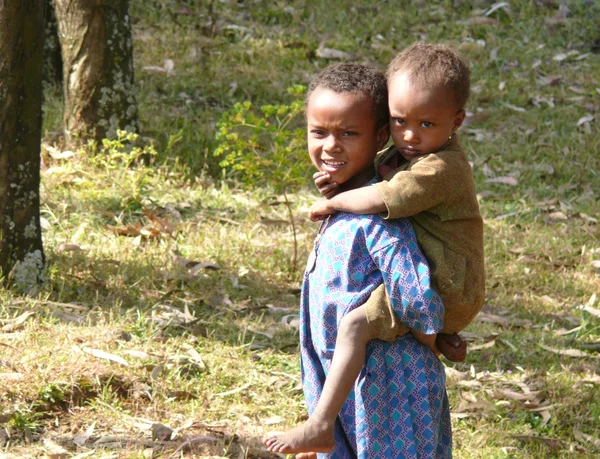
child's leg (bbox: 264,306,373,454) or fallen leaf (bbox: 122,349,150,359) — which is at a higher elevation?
child's leg (bbox: 264,306,373,454)

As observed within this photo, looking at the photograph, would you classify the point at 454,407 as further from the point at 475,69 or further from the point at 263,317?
the point at 475,69

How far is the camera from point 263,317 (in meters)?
5.04

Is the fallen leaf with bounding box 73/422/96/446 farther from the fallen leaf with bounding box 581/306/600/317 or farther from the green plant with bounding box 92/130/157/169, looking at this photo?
the fallen leaf with bounding box 581/306/600/317

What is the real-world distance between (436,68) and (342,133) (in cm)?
33

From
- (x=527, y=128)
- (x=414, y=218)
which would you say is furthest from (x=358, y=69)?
(x=527, y=128)

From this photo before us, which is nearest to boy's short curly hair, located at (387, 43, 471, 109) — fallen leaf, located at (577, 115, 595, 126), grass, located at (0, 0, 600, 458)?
grass, located at (0, 0, 600, 458)

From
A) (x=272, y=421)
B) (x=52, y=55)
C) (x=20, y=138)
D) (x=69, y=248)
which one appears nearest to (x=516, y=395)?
(x=272, y=421)

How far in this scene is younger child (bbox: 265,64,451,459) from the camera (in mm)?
2668

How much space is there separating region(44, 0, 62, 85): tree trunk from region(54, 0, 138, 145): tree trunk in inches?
43.3

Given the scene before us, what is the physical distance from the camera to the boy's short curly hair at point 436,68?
265 cm

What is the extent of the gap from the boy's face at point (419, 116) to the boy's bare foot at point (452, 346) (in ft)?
1.88

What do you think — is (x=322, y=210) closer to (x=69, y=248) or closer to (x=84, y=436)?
(x=84, y=436)

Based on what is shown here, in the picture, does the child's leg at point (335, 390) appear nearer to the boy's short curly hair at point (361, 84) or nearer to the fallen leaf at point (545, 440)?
the boy's short curly hair at point (361, 84)

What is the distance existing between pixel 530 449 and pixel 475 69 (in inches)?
220
